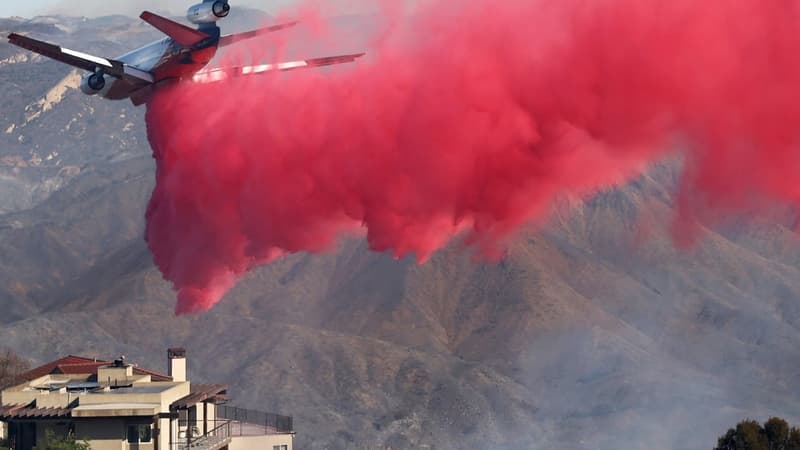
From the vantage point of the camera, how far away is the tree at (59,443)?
245 ft

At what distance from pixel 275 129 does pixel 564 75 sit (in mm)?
16278

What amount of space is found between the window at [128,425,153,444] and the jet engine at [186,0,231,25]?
65.9 feet

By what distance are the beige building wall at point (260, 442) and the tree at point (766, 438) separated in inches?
934

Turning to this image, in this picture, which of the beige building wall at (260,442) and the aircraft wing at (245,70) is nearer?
the aircraft wing at (245,70)

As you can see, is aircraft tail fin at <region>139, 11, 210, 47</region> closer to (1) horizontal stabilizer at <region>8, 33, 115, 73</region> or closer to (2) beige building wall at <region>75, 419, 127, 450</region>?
(1) horizontal stabilizer at <region>8, 33, 115, 73</region>

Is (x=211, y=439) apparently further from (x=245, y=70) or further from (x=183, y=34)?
(x=183, y=34)

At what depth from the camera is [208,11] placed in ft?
286

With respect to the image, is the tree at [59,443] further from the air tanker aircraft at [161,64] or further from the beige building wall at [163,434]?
the air tanker aircraft at [161,64]

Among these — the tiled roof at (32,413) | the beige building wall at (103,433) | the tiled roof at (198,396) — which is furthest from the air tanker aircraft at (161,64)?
the beige building wall at (103,433)

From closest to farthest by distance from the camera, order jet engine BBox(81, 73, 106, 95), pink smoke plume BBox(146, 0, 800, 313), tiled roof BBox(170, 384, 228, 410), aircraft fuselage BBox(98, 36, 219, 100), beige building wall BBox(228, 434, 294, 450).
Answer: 1. pink smoke plume BBox(146, 0, 800, 313)
2. tiled roof BBox(170, 384, 228, 410)
3. aircraft fuselage BBox(98, 36, 219, 100)
4. jet engine BBox(81, 73, 106, 95)
5. beige building wall BBox(228, 434, 294, 450)

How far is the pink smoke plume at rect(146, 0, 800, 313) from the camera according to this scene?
66.4 metres

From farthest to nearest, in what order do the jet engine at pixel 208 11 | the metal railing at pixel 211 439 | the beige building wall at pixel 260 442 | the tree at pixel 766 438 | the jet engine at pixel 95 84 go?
the tree at pixel 766 438
the beige building wall at pixel 260 442
the jet engine at pixel 95 84
the jet engine at pixel 208 11
the metal railing at pixel 211 439

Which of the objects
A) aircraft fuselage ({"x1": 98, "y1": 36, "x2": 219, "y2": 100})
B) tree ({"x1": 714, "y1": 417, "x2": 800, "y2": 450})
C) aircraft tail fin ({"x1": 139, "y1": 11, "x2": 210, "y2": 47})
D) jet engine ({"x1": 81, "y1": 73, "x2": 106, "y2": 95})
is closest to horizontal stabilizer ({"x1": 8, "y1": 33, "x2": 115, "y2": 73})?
jet engine ({"x1": 81, "y1": 73, "x2": 106, "y2": 95})

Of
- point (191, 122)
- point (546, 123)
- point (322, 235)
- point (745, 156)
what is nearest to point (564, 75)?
point (546, 123)
